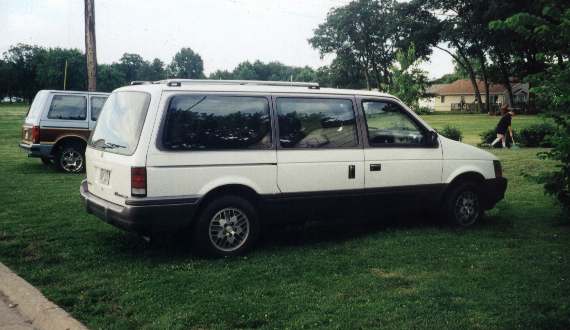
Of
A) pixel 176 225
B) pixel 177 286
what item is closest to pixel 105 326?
pixel 177 286

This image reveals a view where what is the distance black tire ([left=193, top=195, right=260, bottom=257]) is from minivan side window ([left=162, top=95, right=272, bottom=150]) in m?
0.62

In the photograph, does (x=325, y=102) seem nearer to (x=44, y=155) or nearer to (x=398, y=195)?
(x=398, y=195)

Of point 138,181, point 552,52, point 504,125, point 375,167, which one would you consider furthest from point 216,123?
point 504,125

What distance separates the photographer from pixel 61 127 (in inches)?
533

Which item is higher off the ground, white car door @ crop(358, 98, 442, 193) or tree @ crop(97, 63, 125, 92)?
tree @ crop(97, 63, 125, 92)

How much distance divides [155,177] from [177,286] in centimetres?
113

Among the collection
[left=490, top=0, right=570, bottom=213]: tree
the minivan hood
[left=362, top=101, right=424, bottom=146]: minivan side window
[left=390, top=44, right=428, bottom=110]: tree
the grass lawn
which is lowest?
the grass lawn

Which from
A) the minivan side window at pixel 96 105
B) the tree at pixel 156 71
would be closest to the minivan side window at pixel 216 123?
the minivan side window at pixel 96 105

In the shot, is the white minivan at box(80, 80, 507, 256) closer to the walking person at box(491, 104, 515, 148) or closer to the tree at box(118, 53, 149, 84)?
the walking person at box(491, 104, 515, 148)

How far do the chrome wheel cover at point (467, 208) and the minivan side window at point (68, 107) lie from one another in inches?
374

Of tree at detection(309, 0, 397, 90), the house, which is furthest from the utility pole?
the house

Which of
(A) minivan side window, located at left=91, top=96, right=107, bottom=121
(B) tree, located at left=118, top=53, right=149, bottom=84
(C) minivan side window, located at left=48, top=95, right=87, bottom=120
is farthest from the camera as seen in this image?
(B) tree, located at left=118, top=53, right=149, bottom=84

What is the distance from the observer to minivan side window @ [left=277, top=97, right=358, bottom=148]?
6.57 metres

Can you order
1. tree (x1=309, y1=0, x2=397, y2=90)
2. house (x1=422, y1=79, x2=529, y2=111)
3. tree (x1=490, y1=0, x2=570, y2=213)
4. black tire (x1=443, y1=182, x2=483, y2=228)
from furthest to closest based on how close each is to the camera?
house (x1=422, y1=79, x2=529, y2=111), tree (x1=309, y1=0, x2=397, y2=90), black tire (x1=443, y1=182, x2=483, y2=228), tree (x1=490, y1=0, x2=570, y2=213)
